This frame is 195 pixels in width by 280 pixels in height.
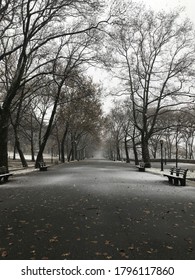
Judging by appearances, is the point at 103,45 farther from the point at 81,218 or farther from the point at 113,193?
the point at 81,218

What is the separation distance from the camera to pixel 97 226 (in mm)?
7688

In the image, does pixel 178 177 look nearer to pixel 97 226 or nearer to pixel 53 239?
pixel 97 226

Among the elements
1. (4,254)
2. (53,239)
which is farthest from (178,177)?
(4,254)

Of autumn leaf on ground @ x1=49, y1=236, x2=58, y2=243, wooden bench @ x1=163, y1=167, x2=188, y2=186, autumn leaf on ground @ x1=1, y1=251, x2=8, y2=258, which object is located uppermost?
wooden bench @ x1=163, y1=167, x2=188, y2=186

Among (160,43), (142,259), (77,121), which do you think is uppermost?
(160,43)

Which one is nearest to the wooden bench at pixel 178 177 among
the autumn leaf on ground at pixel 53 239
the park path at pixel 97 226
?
the park path at pixel 97 226

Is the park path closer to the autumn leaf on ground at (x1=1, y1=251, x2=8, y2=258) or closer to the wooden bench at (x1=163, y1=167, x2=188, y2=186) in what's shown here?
the autumn leaf on ground at (x1=1, y1=251, x2=8, y2=258)

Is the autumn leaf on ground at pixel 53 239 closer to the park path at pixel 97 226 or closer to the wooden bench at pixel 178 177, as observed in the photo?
the park path at pixel 97 226

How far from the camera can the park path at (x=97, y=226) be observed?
5.95m

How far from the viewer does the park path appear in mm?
5953

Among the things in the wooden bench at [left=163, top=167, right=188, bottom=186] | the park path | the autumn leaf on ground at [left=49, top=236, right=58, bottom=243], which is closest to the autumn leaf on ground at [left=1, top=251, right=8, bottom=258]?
the park path

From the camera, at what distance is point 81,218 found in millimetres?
8461

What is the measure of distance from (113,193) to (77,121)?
48124 millimetres
